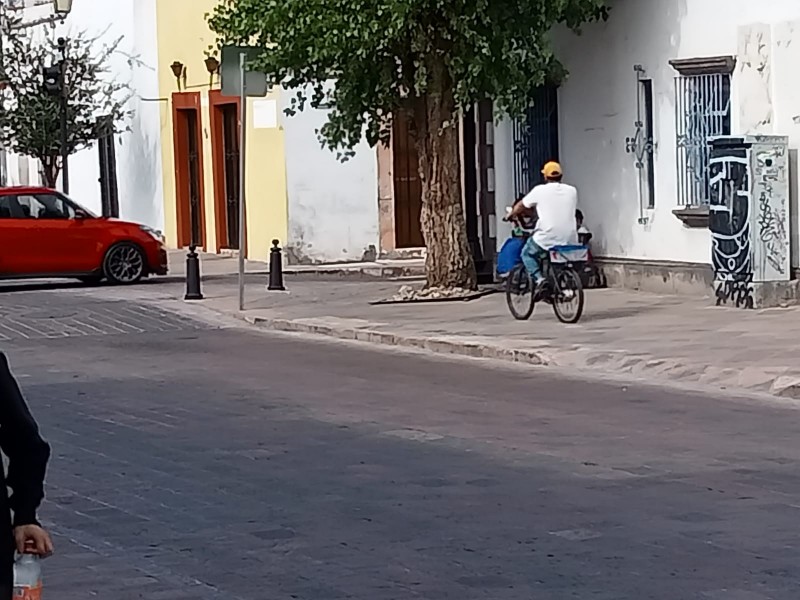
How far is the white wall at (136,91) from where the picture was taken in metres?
36.0

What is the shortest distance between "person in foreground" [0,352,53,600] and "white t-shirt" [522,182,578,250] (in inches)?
562

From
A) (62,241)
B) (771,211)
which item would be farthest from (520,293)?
(62,241)

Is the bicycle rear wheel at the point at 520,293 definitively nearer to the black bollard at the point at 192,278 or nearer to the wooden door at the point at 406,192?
the black bollard at the point at 192,278

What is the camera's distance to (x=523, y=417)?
12.4 meters

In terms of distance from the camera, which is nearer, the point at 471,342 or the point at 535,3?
the point at 471,342

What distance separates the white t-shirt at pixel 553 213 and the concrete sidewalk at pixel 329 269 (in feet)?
27.4

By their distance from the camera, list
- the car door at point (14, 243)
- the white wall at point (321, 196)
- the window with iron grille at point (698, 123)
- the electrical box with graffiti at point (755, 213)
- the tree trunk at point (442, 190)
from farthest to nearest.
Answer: the white wall at point (321, 196), the car door at point (14, 243), the tree trunk at point (442, 190), the window with iron grille at point (698, 123), the electrical box with graffiti at point (755, 213)

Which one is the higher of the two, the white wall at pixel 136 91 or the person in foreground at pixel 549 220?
the white wall at pixel 136 91

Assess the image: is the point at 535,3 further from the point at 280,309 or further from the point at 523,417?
the point at 523,417

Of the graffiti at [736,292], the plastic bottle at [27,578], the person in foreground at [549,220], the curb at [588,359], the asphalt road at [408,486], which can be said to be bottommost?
the asphalt road at [408,486]

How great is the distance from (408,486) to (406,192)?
20121 millimetres

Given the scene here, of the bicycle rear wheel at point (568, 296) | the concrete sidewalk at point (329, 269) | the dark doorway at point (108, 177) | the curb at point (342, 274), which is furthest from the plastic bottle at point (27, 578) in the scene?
the dark doorway at point (108, 177)

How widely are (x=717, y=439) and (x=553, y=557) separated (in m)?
3.60

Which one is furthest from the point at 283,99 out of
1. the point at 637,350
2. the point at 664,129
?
the point at 637,350
